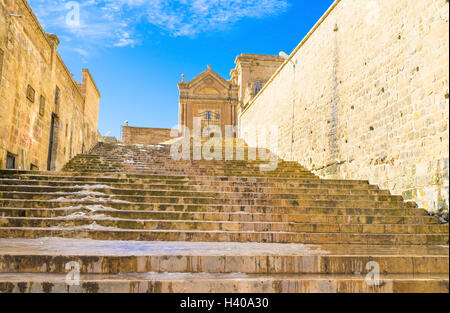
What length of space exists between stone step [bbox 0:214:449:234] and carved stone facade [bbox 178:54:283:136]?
25.2m

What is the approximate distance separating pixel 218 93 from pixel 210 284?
95.9 ft

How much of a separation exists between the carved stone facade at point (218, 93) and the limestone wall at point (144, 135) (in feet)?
7.64

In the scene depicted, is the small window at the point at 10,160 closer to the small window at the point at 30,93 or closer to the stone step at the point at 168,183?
the stone step at the point at 168,183

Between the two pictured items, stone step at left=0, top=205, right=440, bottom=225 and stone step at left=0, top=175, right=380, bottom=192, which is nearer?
stone step at left=0, top=205, right=440, bottom=225

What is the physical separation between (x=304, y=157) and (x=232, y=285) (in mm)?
10012


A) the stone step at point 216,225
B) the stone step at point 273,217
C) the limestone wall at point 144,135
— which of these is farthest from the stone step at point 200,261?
the limestone wall at point 144,135

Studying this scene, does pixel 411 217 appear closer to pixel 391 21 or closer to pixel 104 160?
pixel 391 21

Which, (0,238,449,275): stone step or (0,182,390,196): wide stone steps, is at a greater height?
(0,182,390,196): wide stone steps

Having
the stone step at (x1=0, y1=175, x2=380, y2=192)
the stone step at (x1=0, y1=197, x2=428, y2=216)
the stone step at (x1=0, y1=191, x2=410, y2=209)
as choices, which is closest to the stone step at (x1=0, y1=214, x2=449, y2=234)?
the stone step at (x1=0, y1=197, x2=428, y2=216)

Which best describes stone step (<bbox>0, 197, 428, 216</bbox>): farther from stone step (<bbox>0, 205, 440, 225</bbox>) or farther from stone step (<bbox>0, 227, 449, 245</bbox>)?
stone step (<bbox>0, 227, 449, 245</bbox>)

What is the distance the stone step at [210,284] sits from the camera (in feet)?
9.59

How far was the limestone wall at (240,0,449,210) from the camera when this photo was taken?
6.50m

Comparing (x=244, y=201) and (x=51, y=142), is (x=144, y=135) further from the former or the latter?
(x=244, y=201)

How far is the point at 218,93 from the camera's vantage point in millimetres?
31547
